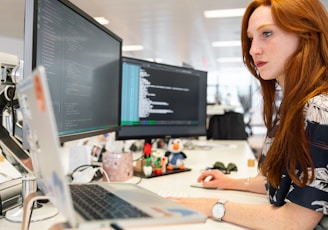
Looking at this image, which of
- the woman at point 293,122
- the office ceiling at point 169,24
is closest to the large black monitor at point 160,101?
the woman at point 293,122

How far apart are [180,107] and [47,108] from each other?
1.25 m

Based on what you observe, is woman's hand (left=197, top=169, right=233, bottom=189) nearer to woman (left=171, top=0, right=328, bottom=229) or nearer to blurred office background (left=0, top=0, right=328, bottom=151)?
woman (left=171, top=0, right=328, bottom=229)

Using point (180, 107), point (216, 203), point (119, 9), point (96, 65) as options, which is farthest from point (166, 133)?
point (119, 9)

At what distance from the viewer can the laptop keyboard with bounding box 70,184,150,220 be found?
388mm

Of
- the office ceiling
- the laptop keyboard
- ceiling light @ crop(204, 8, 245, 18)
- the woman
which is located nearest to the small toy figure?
the woman

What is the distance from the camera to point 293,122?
0.74 metres

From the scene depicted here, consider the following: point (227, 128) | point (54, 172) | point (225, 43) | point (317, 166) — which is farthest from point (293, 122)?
point (225, 43)

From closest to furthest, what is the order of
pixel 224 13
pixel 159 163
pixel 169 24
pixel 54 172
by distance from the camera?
pixel 54 172, pixel 159 163, pixel 224 13, pixel 169 24

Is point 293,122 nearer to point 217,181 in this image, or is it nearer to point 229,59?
point 217,181

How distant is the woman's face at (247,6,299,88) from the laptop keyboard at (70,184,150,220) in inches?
24.6

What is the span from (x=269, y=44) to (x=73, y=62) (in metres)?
0.57

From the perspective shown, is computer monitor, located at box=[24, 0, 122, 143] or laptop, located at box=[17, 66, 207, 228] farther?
computer monitor, located at box=[24, 0, 122, 143]

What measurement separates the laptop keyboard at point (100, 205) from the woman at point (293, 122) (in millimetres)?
349

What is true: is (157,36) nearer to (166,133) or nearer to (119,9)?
(119,9)
